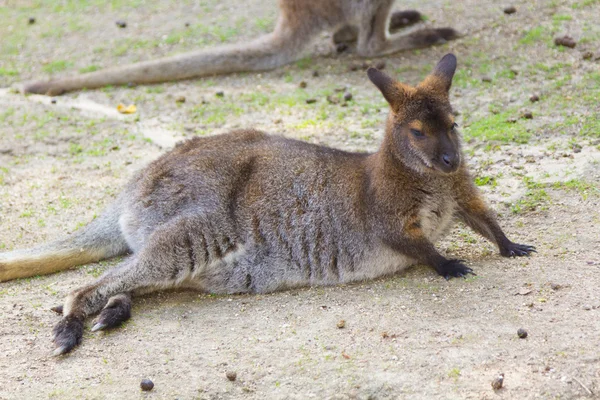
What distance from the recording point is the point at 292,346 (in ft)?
13.4

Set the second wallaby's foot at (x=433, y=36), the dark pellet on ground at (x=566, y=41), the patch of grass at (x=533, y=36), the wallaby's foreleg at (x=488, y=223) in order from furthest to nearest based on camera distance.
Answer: the second wallaby's foot at (x=433, y=36) → the patch of grass at (x=533, y=36) → the dark pellet on ground at (x=566, y=41) → the wallaby's foreleg at (x=488, y=223)

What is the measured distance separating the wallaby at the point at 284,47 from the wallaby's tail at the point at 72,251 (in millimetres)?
3309

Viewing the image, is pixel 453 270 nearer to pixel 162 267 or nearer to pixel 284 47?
pixel 162 267

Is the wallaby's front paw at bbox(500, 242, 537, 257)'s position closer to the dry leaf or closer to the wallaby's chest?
the wallaby's chest

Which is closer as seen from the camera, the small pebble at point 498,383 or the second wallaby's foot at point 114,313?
the small pebble at point 498,383

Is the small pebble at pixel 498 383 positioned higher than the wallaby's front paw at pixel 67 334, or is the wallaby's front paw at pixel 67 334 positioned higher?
the small pebble at pixel 498 383

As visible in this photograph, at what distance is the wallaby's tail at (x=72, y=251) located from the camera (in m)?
5.08

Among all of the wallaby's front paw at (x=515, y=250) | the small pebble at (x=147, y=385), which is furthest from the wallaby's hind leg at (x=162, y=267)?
the wallaby's front paw at (x=515, y=250)

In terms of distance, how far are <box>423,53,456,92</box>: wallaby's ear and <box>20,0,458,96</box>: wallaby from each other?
3.42 metres

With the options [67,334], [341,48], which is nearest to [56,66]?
[341,48]

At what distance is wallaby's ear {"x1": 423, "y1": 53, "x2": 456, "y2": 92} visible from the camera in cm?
477

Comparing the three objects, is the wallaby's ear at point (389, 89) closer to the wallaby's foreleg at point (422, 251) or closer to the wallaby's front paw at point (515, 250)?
the wallaby's foreleg at point (422, 251)

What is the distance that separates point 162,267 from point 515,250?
2.00 metres

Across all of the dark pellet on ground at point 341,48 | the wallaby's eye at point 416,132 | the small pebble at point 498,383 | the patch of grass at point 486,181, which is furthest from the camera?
the dark pellet on ground at point 341,48
